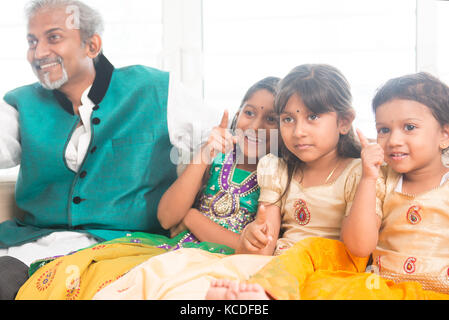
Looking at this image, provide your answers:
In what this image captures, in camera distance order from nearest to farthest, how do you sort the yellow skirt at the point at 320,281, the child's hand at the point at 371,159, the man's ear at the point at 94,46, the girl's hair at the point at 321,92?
the yellow skirt at the point at 320,281 → the child's hand at the point at 371,159 → the girl's hair at the point at 321,92 → the man's ear at the point at 94,46

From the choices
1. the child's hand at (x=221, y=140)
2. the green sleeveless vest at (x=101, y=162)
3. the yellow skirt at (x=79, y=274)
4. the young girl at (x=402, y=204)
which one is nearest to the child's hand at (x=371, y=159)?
the young girl at (x=402, y=204)

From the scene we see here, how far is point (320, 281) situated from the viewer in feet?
2.63

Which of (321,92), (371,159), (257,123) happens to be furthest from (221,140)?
(371,159)

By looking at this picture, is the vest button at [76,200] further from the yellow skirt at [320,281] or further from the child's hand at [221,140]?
the yellow skirt at [320,281]

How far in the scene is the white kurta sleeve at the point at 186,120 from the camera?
1.32 metres

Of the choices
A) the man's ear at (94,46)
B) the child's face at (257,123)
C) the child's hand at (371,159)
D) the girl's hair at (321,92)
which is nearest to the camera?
the child's hand at (371,159)

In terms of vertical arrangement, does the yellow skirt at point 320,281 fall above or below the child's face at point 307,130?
below

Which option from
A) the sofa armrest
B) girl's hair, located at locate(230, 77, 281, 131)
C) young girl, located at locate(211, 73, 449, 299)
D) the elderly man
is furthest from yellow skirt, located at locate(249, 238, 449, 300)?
the sofa armrest

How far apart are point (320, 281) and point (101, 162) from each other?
0.75 meters

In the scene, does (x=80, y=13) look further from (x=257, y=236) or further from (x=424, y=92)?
(x=424, y=92)

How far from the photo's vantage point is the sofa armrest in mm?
1388

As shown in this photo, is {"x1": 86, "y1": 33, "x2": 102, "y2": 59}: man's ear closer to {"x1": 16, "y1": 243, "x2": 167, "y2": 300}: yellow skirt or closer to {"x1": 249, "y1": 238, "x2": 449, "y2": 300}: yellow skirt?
{"x1": 16, "y1": 243, "x2": 167, "y2": 300}: yellow skirt

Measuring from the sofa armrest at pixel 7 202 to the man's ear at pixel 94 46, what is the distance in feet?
1.65
